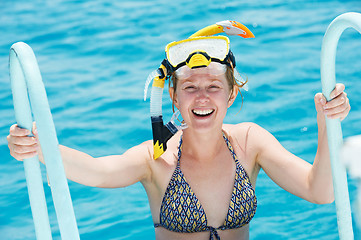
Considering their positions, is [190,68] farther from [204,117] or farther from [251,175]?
[251,175]

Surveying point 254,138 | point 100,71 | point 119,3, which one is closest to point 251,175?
point 254,138

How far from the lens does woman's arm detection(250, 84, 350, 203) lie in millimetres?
2650

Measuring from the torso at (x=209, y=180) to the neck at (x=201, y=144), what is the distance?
0.13 feet

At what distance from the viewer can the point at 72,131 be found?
21.1 feet

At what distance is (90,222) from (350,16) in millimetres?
3560

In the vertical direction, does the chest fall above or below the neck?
below

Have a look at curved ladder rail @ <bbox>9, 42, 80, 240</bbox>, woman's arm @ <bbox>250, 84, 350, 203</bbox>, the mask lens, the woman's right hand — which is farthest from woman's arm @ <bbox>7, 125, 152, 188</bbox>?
woman's arm @ <bbox>250, 84, 350, 203</bbox>

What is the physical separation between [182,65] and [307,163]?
89 cm

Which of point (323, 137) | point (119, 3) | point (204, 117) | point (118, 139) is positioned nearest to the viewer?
point (323, 137)

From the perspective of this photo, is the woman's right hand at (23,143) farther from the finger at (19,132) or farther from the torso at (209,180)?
the torso at (209,180)

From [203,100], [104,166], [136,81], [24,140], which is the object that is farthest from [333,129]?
[136,81]

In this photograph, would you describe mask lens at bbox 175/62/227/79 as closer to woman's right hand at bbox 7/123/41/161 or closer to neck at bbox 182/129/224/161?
neck at bbox 182/129/224/161

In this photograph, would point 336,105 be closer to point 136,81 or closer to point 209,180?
point 209,180

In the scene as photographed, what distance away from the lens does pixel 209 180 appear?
3557 mm
